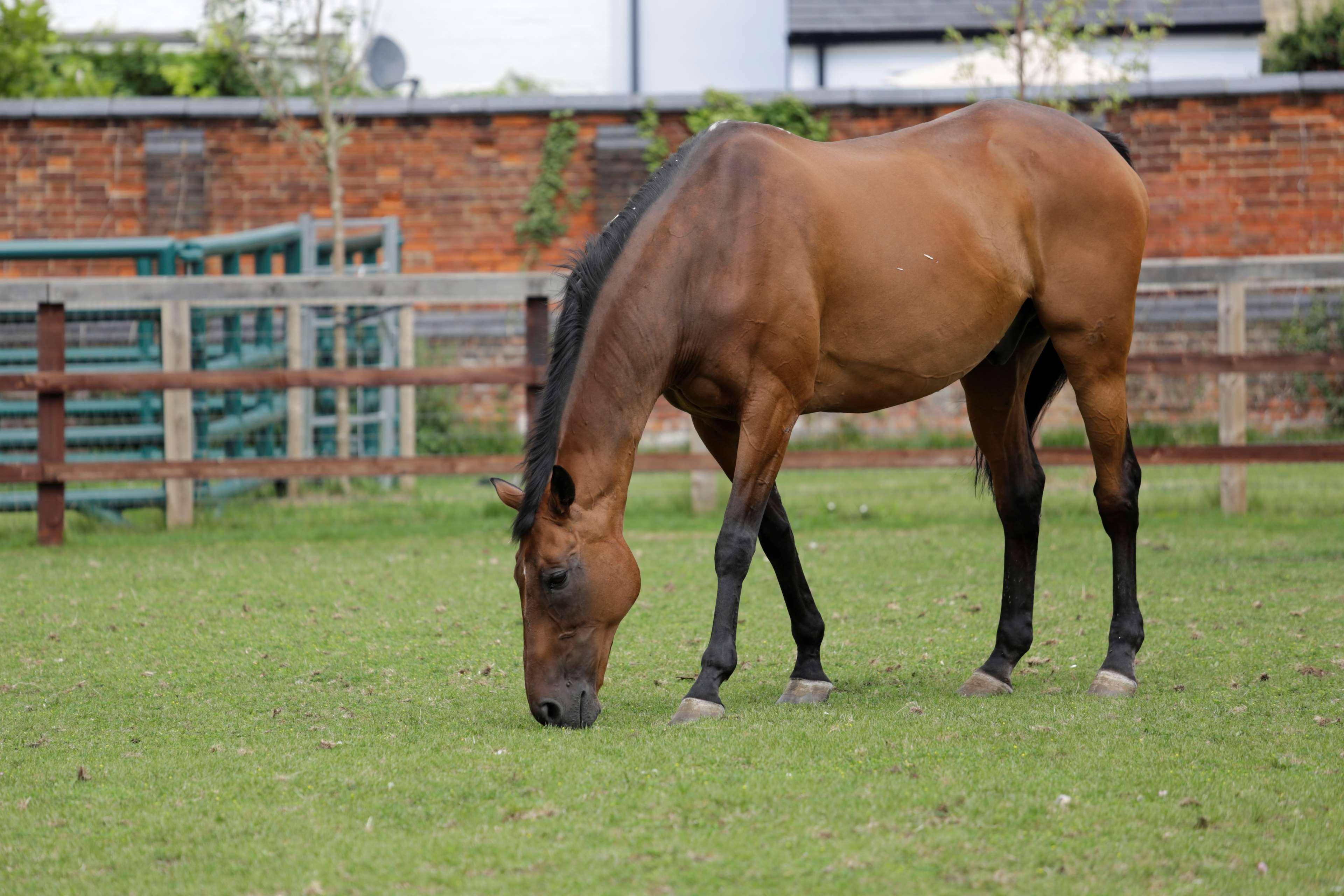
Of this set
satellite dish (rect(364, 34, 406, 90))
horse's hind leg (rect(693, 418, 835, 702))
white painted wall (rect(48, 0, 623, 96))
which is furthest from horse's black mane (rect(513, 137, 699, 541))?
white painted wall (rect(48, 0, 623, 96))

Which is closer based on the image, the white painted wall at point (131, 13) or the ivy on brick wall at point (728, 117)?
the ivy on brick wall at point (728, 117)

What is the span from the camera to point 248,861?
2.65 metres

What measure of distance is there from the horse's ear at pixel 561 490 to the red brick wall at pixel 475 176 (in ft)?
34.2

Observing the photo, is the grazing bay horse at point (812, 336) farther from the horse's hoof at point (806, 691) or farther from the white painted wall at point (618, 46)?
the white painted wall at point (618, 46)

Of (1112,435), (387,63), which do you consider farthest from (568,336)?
(387,63)

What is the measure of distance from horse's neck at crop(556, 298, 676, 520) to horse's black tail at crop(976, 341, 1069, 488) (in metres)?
1.56

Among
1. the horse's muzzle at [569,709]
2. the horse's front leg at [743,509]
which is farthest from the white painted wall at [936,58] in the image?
the horse's muzzle at [569,709]

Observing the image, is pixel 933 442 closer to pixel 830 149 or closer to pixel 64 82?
pixel 830 149

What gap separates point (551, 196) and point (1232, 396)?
764 centimetres

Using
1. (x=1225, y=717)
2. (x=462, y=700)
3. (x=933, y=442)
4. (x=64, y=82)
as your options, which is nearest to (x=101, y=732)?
(x=462, y=700)

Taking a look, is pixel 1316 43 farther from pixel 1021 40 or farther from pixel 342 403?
pixel 342 403

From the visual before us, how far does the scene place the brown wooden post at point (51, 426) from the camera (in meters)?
8.23

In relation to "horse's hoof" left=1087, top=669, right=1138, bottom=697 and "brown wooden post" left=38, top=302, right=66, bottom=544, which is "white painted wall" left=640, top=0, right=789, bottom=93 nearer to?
"brown wooden post" left=38, top=302, right=66, bottom=544

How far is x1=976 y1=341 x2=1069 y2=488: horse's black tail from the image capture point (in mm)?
4883
